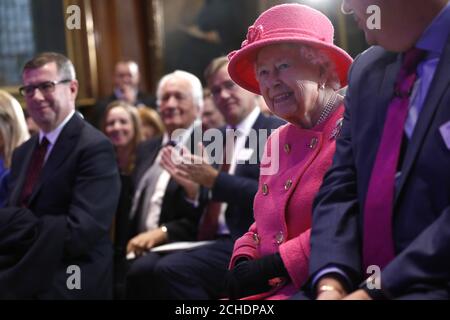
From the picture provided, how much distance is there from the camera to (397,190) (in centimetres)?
208

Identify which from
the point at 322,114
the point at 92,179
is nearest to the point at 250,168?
the point at 92,179

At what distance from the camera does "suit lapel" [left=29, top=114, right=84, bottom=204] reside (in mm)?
4125

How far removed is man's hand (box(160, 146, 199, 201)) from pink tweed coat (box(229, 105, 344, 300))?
1.72 m

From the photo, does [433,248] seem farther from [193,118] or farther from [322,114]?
[193,118]

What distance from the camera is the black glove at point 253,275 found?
2.44m

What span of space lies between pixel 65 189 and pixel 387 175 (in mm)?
2365

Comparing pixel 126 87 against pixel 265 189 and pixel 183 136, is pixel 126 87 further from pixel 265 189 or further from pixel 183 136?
pixel 265 189

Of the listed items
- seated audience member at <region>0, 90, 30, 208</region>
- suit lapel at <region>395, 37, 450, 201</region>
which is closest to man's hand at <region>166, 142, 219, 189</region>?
seated audience member at <region>0, 90, 30, 208</region>

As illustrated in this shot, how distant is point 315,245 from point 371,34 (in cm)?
60

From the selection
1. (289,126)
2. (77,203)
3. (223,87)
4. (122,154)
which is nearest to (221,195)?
(77,203)

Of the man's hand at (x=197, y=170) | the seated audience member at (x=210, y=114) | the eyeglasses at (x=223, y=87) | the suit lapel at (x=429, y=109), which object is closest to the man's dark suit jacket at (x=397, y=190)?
the suit lapel at (x=429, y=109)

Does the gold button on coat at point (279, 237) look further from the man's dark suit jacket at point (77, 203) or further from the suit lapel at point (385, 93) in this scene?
the man's dark suit jacket at point (77, 203)

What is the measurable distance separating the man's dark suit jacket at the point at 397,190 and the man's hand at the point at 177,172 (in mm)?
2155

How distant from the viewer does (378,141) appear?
7.14 ft
